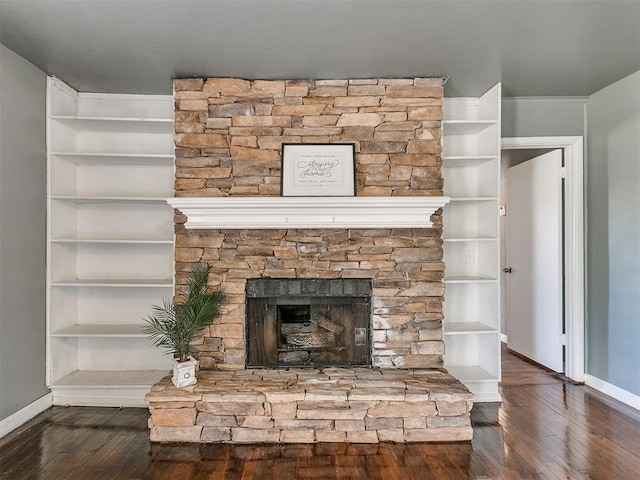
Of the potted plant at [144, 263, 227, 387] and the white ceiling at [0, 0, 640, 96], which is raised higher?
the white ceiling at [0, 0, 640, 96]

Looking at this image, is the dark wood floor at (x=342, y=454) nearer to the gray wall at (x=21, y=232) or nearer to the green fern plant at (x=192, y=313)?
the gray wall at (x=21, y=232)

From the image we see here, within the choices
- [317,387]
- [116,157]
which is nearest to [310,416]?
[317,387]

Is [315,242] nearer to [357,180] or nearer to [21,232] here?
[357,180]

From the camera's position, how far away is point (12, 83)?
277 cm

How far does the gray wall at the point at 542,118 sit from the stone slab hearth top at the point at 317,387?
7.14ft

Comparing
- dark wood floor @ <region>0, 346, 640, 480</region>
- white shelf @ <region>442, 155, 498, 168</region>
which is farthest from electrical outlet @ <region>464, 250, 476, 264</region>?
dark wood floor @ <region>0, 346, 640, 480</region>

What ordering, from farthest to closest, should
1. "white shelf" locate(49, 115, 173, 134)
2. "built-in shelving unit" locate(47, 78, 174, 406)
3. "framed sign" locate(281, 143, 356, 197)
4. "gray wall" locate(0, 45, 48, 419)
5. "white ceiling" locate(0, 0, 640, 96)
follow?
"built-in shelving unit" locate(47, 78, 174, 406)
"white shelf" locate(49, 115, 173, 134)
"framed sign" locate(281, 143, 356, 197)
"gray wall" locate(0, 45, 48, 419)
"white ceiling" locate(0, 0, 640, 96)

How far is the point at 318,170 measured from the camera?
3.10 meters

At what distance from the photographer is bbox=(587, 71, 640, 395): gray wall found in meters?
3.14

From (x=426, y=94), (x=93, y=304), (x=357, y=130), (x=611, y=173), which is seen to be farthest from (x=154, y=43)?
(x=611, y=173)

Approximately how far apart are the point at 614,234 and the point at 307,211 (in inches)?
95.0

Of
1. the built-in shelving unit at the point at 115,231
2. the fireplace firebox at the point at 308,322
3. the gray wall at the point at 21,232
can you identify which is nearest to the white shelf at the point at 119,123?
the built-in shelving unit at the point at 115,231

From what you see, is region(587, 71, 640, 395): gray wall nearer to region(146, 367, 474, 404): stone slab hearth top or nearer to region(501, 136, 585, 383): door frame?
region(501, 136, 585, 383): door frame

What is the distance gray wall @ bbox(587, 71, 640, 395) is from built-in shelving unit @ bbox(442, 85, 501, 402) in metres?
0.92
